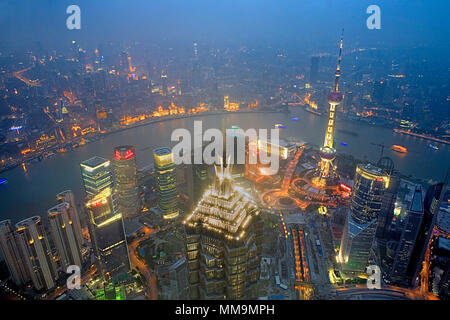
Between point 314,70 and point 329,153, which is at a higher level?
point 314,70

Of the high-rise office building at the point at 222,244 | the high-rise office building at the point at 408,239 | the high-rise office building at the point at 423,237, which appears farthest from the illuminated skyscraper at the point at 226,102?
the high-rise office building at the point at 222,244

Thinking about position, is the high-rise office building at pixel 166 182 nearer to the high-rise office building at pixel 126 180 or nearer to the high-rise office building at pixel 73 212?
the high-rise office building at pixel 126 180

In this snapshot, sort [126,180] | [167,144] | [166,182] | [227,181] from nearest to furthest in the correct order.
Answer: [227,181], [166,182], [126,180], [167,144]

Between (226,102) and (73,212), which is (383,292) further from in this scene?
(226,102)

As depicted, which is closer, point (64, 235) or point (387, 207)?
point (64, 235)

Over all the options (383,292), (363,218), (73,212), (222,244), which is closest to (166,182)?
(73,212)
